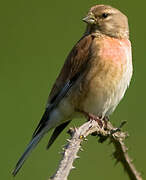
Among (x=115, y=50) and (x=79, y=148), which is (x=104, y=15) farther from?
(x=79, y=148)

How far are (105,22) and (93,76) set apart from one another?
19.9 inches

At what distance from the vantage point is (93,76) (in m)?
3.87

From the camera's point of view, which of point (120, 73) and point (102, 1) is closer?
point (120, 73)

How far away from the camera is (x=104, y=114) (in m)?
3.98

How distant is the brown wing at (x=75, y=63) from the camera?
402cm

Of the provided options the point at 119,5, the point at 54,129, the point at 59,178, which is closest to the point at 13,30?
the point at 119,5

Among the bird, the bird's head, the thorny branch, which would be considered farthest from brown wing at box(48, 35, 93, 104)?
the thorny branch

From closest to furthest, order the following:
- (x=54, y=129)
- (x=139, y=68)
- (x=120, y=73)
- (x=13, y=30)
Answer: (x=120, y=73)
(x=54, y=129)
(x=139, y=68)
(x=13, y=30)

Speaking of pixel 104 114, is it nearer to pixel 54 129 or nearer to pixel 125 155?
pixel 54 129

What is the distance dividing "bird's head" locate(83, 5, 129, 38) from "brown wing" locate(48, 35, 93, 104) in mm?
102

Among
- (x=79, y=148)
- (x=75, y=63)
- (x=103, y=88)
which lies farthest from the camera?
(x=75, y=63)

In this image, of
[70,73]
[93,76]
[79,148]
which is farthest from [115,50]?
[79,148]

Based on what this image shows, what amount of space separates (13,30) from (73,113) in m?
Answer: 2.59

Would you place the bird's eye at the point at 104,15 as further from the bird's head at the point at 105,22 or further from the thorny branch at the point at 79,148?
the thorny branch at the point at 79,148
